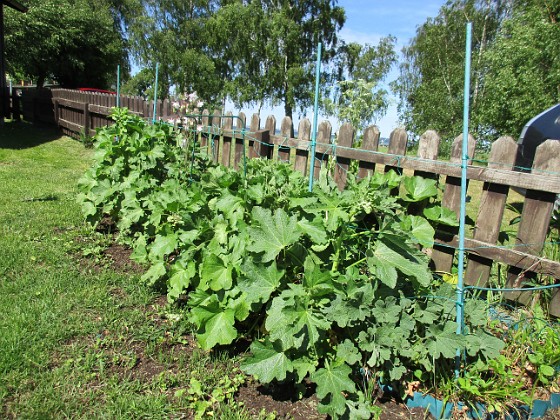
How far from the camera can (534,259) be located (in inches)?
103

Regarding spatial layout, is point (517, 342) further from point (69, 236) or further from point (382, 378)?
point (69, 236)

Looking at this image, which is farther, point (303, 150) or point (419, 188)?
point (303, 150)

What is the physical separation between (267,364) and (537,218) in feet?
6.27

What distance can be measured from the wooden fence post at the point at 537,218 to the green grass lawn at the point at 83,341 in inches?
74.3

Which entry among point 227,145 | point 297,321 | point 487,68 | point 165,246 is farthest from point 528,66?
point 297,321

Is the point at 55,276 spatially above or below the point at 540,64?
below

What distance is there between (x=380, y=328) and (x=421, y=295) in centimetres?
43

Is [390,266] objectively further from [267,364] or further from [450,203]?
[450,203]

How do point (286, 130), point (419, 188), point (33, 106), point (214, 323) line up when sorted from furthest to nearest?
1. point (33, 106)
2. point (286, 130)
3. point (419, 188)
4. point (214, 323)

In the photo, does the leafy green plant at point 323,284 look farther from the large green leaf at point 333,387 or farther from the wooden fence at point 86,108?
the wooden fence at point 86,108

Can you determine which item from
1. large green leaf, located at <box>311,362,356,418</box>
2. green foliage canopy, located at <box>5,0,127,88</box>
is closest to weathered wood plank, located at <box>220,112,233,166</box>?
large green leaf, located at <box>311,362,356,418</box>

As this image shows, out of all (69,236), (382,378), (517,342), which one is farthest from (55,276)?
(517,342)

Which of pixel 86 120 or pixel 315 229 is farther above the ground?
pixel 86 120

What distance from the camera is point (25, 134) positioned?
1150 cm
